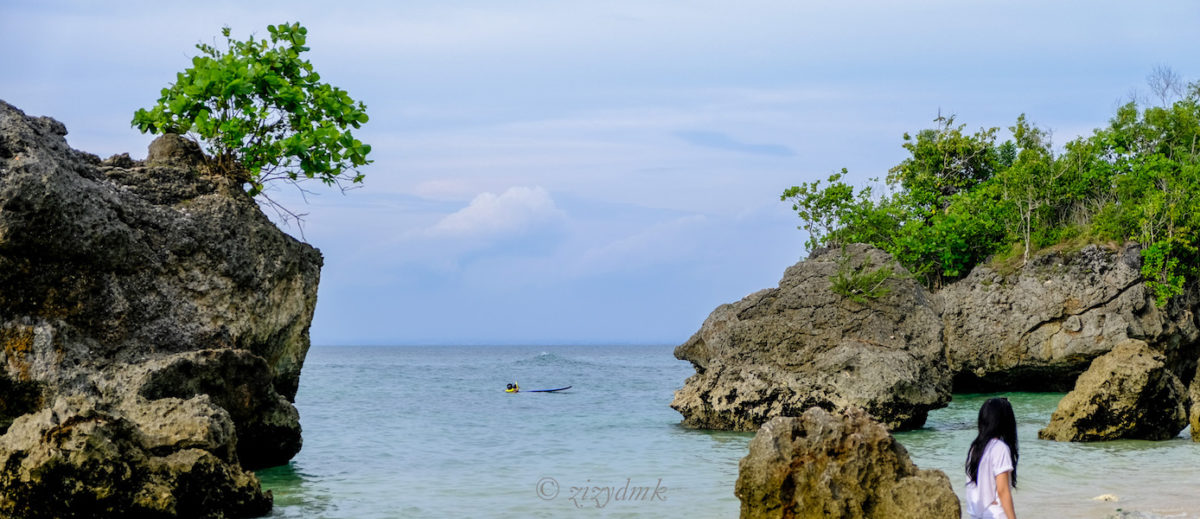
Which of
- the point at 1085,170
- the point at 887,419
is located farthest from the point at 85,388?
the point at 1085,170

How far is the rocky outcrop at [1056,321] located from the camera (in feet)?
84.7

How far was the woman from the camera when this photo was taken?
18.9ft

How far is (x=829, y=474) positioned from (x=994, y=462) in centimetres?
166

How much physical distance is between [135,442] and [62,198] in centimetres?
255

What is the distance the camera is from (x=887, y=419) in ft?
52.1

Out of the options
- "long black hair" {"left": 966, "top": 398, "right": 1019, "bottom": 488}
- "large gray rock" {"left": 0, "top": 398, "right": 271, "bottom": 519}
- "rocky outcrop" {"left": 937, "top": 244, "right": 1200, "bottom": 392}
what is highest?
"rocky outcrop" {"left": 937, "top": 244, "right": 1200, "bottom": 392}

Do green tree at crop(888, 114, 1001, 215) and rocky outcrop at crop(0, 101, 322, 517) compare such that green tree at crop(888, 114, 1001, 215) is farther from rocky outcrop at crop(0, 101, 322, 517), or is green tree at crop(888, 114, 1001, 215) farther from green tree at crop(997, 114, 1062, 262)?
rocky outcrop at crop(0, 101, 322, 517)

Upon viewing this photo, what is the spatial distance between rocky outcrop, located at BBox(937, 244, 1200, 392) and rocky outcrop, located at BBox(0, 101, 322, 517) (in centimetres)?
2108

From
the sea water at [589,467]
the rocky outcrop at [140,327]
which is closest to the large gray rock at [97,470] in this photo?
the rocky outcrop at [140,327]

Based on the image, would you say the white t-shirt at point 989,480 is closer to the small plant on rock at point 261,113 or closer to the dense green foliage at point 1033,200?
the small plant on rock at point 261,113

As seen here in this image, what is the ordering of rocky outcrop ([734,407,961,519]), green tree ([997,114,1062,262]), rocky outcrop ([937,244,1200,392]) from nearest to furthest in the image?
Result: rocky outcrop ([734,407,961,519]), rocky outcrop ([937,244,1200,392]), green tree ([997,114,1062,262])
